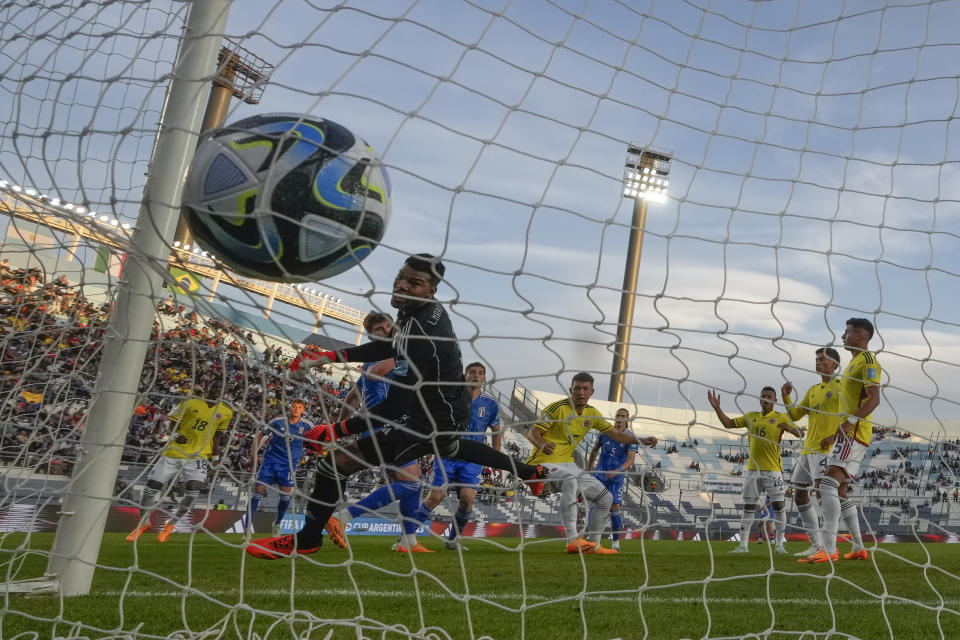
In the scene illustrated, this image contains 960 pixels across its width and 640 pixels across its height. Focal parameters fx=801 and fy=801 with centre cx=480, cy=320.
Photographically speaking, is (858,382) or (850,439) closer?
(858,382)

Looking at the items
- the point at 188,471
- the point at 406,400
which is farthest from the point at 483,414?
the point at 406,400

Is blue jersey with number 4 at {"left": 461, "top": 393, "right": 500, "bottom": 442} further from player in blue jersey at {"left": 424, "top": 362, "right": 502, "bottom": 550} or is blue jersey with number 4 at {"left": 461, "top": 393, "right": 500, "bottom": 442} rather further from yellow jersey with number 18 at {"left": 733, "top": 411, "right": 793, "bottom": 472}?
yellow jersey with number 18 at {"left": 733, "top": 411, "right": 793, "bottom": 472}

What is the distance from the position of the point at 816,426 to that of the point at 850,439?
0.28m

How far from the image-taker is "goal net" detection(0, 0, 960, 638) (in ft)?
9.28

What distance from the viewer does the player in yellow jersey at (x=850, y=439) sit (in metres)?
5.00

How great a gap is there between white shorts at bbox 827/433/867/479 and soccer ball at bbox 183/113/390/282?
4269 millimetres

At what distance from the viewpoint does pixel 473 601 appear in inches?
152

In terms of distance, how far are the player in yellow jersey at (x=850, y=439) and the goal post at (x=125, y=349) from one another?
3846 mm

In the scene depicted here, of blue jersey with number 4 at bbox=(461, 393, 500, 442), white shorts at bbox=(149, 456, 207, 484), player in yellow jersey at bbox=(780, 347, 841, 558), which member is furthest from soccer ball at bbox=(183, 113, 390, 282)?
blue jersey with number 4 at bbox=(461, 393, 500, 442)

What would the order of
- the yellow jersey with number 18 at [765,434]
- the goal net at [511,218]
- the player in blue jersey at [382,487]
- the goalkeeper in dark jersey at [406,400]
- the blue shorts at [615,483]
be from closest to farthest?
1. the goal net at [511,218]
2. the goalkeeper in dark jersey at [406,400]
3. the player in blue jersey at [382,487]
4. the yellow jersey with number 18 at [765,434]
5. the blue shorts at [615,483]

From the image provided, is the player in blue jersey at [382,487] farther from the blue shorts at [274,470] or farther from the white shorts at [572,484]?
the blue shorts at [274,470]

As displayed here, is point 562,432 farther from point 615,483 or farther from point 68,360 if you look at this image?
point 68,360

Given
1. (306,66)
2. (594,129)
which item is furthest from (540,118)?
(306,66)

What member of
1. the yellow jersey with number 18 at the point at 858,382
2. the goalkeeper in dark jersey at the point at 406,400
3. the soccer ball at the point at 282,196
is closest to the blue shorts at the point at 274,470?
the goalkeeper in dark jersey at the point at 406,400
